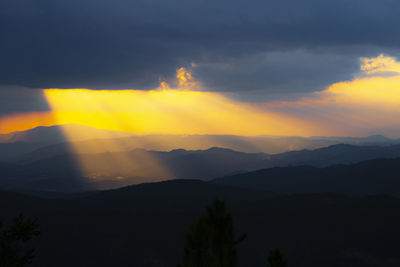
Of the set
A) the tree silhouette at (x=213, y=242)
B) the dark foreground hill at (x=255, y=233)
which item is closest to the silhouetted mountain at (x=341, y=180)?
the dark foreground hill at (x=255, y=233)

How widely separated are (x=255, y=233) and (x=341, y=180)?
370 ft

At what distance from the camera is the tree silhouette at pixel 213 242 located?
11109 mm

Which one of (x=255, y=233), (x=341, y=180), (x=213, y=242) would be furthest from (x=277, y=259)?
(x=341, y=180)

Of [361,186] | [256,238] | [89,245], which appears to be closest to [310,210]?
[256,238]

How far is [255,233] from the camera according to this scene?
63.5 m

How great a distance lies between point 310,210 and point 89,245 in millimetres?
50273

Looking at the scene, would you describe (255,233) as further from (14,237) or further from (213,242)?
(213,242)

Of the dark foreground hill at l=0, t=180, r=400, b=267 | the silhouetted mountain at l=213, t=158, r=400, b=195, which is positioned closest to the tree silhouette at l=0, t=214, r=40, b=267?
the dark foreground hill at l=0, t=180, r=400, b=267

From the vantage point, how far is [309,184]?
164125 mm

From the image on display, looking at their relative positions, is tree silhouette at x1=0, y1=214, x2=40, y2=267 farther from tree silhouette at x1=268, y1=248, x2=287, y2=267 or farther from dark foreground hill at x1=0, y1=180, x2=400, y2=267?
dark foreground hill at x1=0, y1=180, x2=400, y2=267

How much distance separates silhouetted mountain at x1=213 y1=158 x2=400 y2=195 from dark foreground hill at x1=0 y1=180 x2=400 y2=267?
210 ft

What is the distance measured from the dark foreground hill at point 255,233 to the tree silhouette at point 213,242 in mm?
43963

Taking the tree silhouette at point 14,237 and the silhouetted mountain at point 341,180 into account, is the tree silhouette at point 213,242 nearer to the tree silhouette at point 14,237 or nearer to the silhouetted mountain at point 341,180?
the tree silhouette at point 14,237

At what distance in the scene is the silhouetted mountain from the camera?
136625mm
